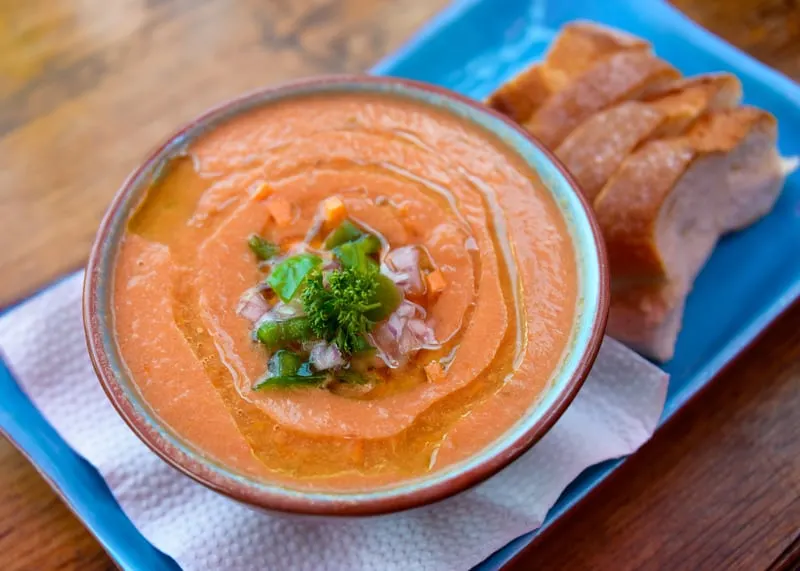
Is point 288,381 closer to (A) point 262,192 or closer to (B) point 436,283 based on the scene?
(B) point 436,283

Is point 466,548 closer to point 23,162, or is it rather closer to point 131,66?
point 23,162

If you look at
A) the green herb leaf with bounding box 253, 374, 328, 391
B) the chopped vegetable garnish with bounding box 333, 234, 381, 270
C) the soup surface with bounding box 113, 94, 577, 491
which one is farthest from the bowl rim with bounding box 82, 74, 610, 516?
the chopped vegetable garnish with bounding box 333, 234, 381, 270

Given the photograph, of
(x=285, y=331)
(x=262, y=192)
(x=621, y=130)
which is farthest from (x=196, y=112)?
(x=621, y=130)

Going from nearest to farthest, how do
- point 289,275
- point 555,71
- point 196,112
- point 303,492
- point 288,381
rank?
1. point 303,492
2. point 288,381
3. point 289,275
4. point 555,71
5. point 196,112

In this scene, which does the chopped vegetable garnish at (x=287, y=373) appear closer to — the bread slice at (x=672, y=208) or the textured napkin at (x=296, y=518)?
the textured napkin at (x=296, y=518)

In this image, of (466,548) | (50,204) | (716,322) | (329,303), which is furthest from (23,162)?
(716,322)

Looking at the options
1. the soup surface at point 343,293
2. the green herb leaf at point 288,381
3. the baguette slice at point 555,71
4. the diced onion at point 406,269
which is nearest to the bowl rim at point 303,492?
the soup surface at point 343,293
